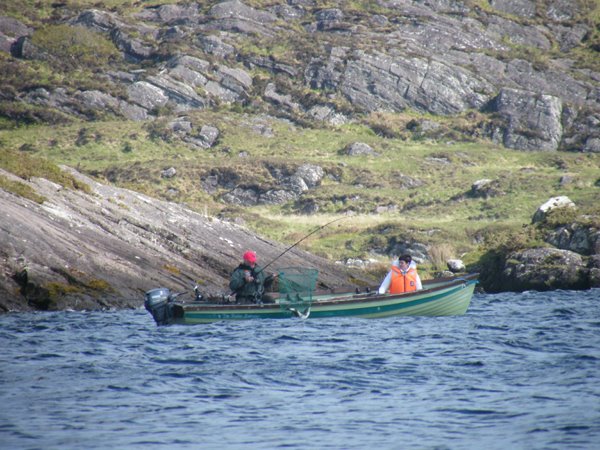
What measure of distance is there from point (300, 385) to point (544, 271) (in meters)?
30.1

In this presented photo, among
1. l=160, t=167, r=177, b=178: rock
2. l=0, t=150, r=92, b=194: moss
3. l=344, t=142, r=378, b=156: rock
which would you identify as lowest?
l=160, t=167, r=177, b=178: rock

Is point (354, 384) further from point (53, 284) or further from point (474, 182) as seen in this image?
point (474, 182)

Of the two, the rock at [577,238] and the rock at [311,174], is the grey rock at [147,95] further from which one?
the rock at [577,238]

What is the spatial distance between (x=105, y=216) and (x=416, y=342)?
1942 cm

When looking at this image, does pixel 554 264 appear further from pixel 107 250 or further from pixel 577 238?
pixel 107 250

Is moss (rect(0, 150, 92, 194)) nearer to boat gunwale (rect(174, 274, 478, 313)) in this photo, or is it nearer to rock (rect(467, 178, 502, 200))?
boat gunwale (rect(174, 274, 478, 313))

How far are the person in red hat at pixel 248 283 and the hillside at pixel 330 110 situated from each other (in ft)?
86.3

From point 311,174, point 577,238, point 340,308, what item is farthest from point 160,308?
point 311,174

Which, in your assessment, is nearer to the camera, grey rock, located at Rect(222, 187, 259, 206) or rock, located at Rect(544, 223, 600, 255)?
rock, located at Rect(544, 223, 600, 255)

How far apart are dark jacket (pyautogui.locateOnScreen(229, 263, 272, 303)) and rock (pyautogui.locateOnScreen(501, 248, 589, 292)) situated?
2154 cm

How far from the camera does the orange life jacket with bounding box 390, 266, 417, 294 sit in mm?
25703

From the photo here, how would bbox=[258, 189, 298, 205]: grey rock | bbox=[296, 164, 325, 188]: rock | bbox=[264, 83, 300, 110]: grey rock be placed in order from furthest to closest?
1. bbox=[264, 83, 300, 110]: grey rock
2. bbox=[296, 164, 325, 188]: rock
3. bbox=[258, 189, 298, 205]: grey rock

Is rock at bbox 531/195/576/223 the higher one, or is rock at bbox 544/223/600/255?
rock at bbox 531/195/576/223

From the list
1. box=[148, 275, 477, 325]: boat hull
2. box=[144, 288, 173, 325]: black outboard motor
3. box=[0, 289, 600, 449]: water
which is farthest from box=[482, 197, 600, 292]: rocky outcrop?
box=[144, 288, 173, 325]: black outboard motor
